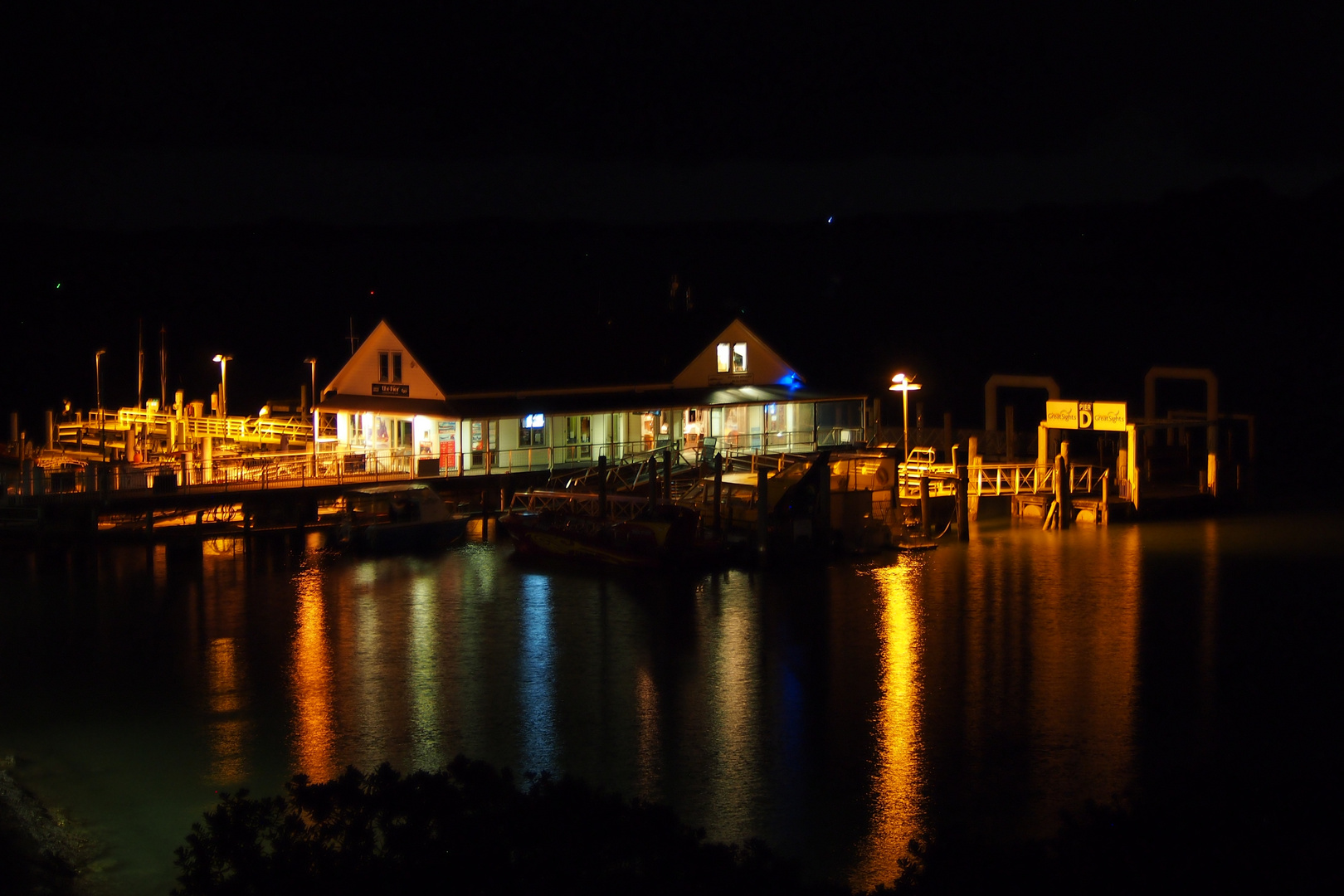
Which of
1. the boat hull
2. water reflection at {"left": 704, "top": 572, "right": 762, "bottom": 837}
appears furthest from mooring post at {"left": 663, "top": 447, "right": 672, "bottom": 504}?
water reflection at {"left": 704, "top": 572, "right": 762, "bottom": 837}

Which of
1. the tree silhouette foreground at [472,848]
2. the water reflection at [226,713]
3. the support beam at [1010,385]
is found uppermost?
the support beam at [1010,385]

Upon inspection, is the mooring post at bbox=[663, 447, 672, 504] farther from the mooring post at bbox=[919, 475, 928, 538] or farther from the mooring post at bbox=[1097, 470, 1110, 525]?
the mooring post at bbox=[1097, 470, 1110, 525]

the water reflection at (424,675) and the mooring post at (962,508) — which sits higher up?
the mooring post at (962,508)

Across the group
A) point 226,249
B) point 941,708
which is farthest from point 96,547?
point 226,249

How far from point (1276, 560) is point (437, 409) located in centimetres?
2380

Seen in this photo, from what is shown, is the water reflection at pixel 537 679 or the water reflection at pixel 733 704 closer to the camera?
the water reflection at pixel 733 704

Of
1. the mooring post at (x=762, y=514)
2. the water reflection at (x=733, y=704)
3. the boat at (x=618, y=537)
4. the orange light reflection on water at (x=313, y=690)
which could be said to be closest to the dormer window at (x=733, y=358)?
the boat at (x=618, y=537)

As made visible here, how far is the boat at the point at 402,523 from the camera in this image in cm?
3712

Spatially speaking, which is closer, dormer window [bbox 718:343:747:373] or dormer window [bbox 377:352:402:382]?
dormer window [bbox 377:352:402:382]

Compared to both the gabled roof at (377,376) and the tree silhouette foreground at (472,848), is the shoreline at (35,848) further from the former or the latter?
the gabled roof at (377,376)

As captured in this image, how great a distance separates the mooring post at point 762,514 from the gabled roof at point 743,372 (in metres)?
13.2

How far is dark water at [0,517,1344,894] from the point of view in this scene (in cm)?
1873

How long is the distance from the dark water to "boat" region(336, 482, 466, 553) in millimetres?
1261

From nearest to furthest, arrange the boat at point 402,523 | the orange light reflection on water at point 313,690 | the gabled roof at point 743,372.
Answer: the orange light reflection on water at point 313,690 < the boat at point 402,523 < the gabled roof at point 743,372
